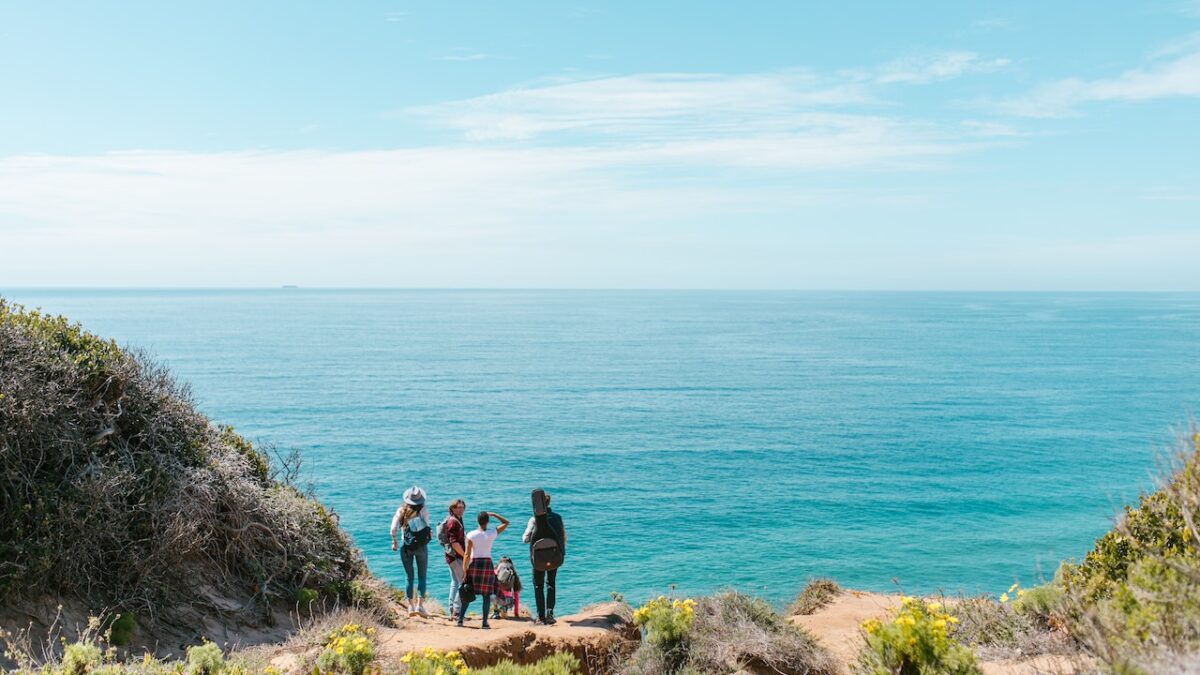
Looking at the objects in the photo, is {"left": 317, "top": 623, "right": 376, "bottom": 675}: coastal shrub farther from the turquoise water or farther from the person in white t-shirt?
the turquoise water

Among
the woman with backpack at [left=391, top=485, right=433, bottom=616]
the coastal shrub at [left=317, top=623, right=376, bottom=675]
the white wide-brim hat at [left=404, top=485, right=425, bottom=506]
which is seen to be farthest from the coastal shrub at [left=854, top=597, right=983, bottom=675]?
the woman with backpack at [left=391, top=485, right=433, bottom=616]

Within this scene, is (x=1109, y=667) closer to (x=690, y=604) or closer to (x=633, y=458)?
(x=690, y=604)

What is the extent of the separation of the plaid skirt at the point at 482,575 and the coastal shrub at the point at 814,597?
22.6 ft

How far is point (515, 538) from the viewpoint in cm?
2955

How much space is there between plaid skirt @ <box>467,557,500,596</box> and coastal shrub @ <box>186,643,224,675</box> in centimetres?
433

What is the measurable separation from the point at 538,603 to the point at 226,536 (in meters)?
5.29

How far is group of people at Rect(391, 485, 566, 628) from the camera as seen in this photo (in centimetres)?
1207

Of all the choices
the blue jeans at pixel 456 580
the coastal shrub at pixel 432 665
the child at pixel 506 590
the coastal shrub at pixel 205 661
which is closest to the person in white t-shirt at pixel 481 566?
the blue jeans at pixel 456 580

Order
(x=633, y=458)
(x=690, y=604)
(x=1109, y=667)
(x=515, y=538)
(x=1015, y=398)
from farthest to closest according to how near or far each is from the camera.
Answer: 1. (x=1015, y=398)
2. (x=633, y=458)
3. (x=515, y=538)
4. (x=690, y=604)
5. (x=1109, y=667)

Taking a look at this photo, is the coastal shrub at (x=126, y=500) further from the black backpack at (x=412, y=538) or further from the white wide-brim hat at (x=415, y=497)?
the white wide-brim hat at (x=415, y=497)

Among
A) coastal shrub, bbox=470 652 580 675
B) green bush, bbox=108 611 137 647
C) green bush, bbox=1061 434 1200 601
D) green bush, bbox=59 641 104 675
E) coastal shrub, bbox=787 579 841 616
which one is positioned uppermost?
green bush, bbox=1061 434 1200 601

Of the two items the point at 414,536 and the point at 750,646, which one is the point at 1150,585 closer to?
the point at 750,646

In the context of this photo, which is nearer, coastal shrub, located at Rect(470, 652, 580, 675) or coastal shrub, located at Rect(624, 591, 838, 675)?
coastal shrub, located at Rect(470, 652, 580, 675)

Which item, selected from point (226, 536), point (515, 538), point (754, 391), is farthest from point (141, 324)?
point (226, 536)
